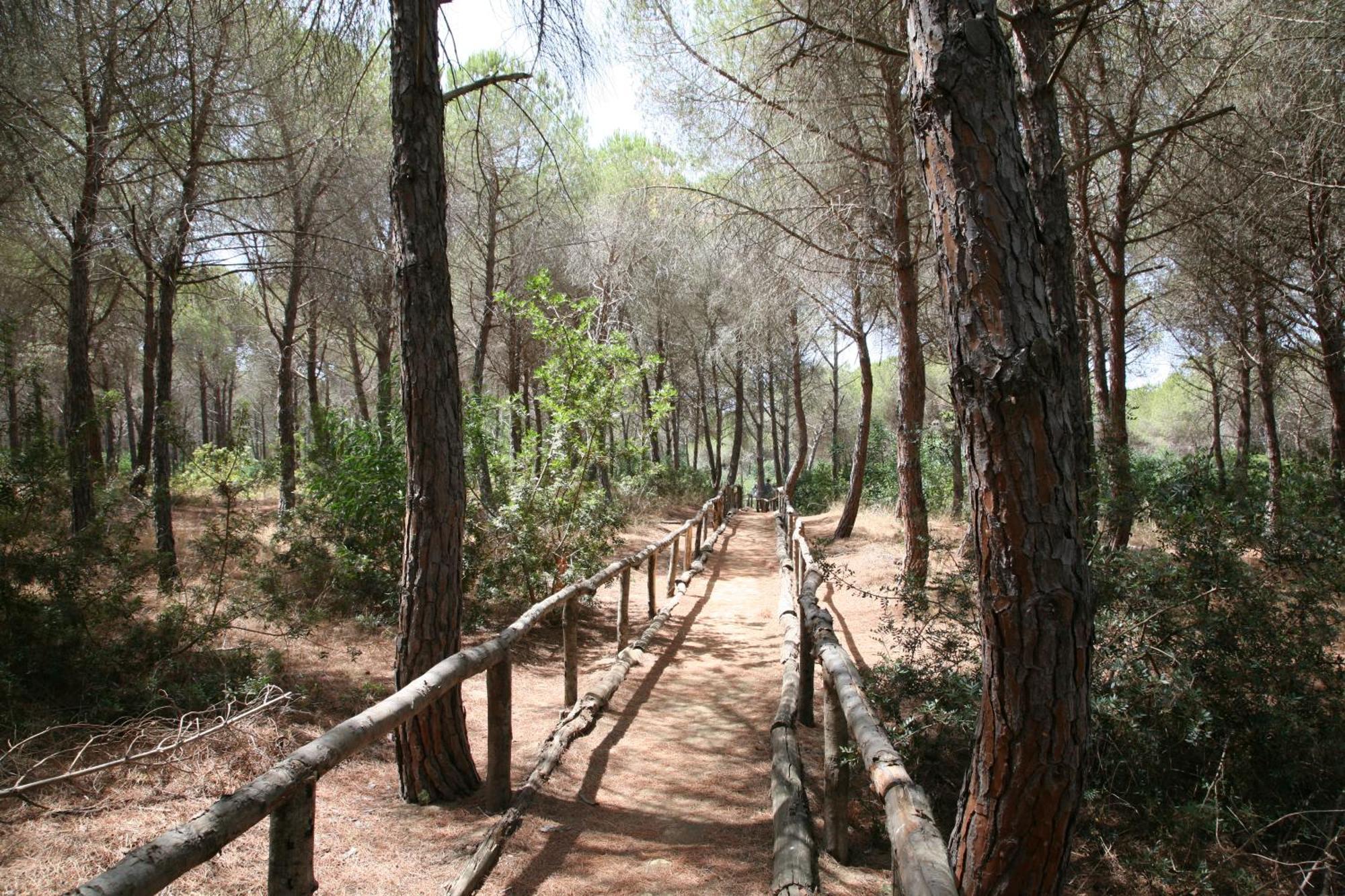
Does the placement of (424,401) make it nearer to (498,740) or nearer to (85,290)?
(498,740)

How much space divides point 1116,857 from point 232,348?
31158 mm

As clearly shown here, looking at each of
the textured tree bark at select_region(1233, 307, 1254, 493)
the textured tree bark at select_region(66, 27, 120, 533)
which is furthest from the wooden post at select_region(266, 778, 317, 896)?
the textured tree bark at select_region(1233, 307, 1254, 493)

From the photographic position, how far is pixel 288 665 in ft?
17.4

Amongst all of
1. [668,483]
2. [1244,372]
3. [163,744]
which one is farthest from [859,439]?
[163,744]

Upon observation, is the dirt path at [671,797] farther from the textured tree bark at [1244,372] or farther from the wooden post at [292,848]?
the textured tree bark at [1244,372]

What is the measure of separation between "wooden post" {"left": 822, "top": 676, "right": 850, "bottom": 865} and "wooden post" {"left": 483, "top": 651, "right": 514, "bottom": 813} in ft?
4.85

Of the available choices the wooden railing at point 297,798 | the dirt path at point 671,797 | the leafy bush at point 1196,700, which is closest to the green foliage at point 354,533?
the dirt path at point 671,797

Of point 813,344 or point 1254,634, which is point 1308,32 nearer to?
point 1254,634

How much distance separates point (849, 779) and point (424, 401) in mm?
2607

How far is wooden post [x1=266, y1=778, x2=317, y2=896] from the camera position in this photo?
6.52 feet

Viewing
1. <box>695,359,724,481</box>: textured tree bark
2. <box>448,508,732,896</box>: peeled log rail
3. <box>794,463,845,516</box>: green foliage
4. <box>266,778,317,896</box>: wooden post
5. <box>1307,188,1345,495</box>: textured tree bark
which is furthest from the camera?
<box>695,359,724,481</box>: textured tree bark

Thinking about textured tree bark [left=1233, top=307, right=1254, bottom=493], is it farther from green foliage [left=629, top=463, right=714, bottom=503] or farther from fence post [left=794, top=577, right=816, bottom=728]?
green foliage [left=629, top=463, right=714, bottom=503]

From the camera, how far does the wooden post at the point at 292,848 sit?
6.52 feet

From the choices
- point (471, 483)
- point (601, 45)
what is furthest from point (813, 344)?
point (601, 45)
